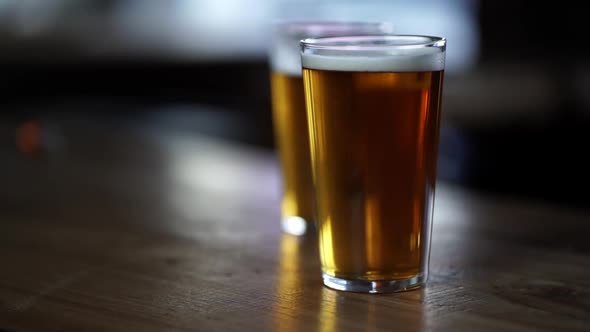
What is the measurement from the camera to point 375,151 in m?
0.70

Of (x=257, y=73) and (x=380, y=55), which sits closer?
(x=380, y=55)

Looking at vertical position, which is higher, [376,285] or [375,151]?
[375,151]

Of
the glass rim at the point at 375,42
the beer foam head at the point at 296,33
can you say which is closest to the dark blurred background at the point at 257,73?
the beer foam head at the point at 296,33

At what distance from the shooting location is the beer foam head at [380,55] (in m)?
0.67

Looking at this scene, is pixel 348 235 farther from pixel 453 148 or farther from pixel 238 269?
pixel 453 148

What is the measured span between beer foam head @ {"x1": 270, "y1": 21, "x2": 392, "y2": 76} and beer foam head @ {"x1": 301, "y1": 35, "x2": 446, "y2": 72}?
21 cm

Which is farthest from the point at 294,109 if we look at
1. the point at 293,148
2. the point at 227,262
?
the point at 227,262

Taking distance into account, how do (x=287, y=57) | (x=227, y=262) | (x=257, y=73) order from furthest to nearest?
(x=257, y=73) < (x=287, y=57) < (x=227, y=262)

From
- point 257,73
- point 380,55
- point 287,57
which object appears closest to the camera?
point 380,55

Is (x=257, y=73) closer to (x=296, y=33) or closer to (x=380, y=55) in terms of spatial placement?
(x=296, y=33)

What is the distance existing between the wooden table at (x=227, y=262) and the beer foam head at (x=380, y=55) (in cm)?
21

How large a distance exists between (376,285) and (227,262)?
21 cm

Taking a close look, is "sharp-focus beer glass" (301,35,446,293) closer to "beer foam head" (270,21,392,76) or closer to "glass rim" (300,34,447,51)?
"glass rim" (300,34,447,51)

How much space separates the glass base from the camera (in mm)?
708
